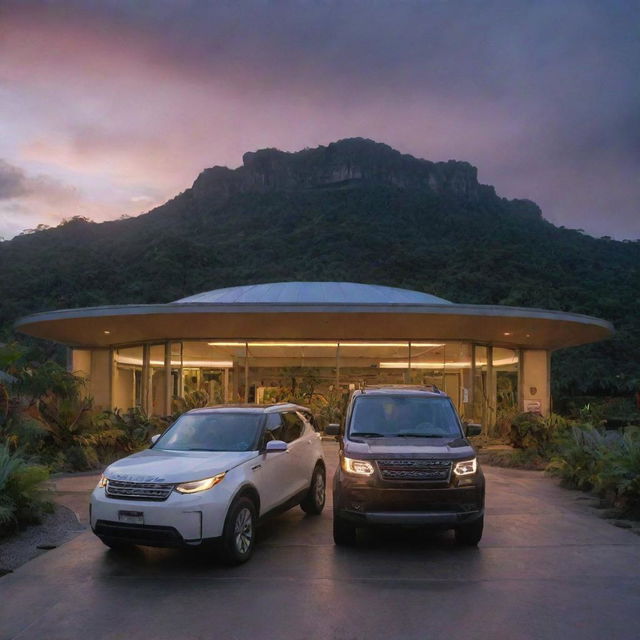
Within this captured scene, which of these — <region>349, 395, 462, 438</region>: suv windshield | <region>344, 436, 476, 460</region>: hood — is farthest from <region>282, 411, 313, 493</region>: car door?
<region>344, 436, 476, 460</region>: hood

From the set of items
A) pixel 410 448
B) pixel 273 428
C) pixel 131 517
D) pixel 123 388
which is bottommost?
pixel 131 517

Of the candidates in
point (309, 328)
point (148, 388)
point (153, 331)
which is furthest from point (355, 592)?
point (148, 388)

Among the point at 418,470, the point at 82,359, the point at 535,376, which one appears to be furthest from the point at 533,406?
the point at 82,359

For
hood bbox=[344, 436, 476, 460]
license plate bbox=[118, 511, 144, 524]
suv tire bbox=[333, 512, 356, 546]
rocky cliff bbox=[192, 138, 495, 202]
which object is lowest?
suv tire bbox=[333, 512, 356, 546]

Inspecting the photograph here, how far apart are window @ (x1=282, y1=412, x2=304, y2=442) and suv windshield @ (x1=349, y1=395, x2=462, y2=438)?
92cm

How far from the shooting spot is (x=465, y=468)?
8062 millimetres

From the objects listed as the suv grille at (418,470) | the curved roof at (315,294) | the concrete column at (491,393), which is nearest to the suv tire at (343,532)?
the suv grille at (418,470)

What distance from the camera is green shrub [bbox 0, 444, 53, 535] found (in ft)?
29.1

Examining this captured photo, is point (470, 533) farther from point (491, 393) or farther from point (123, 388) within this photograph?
point (123, 388)

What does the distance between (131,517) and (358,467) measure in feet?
8.40

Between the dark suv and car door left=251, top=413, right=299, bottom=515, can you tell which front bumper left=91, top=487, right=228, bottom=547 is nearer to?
car door left=251, top=413, right=299, bottom=515

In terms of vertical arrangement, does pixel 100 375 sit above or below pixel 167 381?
above

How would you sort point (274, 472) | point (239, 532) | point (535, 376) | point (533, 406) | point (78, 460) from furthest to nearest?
point (535, 376) → point (533, 406) → point (78, 460) → point (274, 472) → point (239, 532)

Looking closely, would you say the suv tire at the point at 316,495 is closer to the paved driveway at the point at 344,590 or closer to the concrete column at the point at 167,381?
the paved driveway at the point at 344,590
